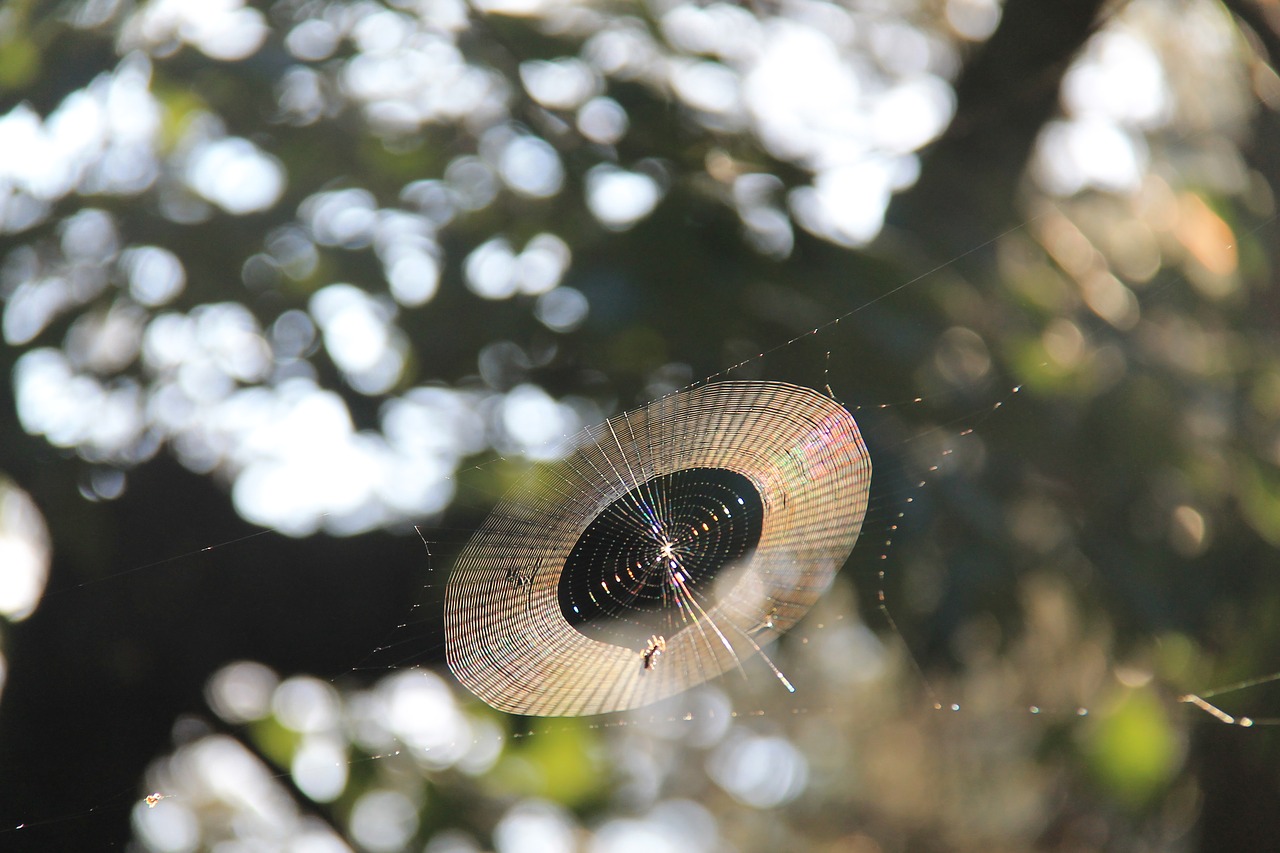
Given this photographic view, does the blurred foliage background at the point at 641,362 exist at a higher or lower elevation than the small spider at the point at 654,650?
higher

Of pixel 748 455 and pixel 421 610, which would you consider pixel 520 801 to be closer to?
pixel 421 610

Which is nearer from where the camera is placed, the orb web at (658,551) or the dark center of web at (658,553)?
the orb web at (658,551)

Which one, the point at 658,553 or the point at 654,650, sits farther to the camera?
the point at 658,553

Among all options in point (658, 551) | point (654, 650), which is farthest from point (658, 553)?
point (654, 650)

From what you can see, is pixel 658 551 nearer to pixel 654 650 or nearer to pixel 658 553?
pixel 658 553

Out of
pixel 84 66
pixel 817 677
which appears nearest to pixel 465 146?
pixel 84 66
